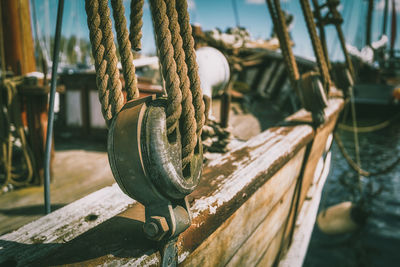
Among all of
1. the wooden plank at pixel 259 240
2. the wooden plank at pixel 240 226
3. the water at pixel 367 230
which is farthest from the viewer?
the water at pixel 367 230

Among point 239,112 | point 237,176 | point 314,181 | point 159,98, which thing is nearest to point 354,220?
point 314,181

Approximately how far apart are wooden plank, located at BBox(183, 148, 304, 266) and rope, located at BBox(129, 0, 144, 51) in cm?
71

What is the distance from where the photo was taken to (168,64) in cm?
66

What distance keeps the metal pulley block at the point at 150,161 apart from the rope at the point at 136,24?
19 centimetres

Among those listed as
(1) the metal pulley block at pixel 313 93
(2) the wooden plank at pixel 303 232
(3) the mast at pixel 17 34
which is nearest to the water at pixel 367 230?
(2) the wooden plank at pixel 303 232

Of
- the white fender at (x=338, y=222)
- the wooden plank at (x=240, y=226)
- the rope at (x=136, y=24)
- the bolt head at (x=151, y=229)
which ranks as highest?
the rope at (x=136, y=24)

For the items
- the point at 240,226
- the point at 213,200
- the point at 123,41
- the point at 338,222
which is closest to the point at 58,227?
the point at 213,200

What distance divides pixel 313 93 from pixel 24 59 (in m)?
2.58

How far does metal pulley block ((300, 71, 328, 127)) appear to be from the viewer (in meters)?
2.16

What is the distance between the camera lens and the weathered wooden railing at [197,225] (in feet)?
2.28

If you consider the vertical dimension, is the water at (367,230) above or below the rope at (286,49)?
below

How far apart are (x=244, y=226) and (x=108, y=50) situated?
1.04 meters

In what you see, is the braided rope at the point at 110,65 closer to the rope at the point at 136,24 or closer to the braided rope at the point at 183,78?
the rope at the point at 136,24

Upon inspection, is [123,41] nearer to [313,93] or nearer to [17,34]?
[313,93]
